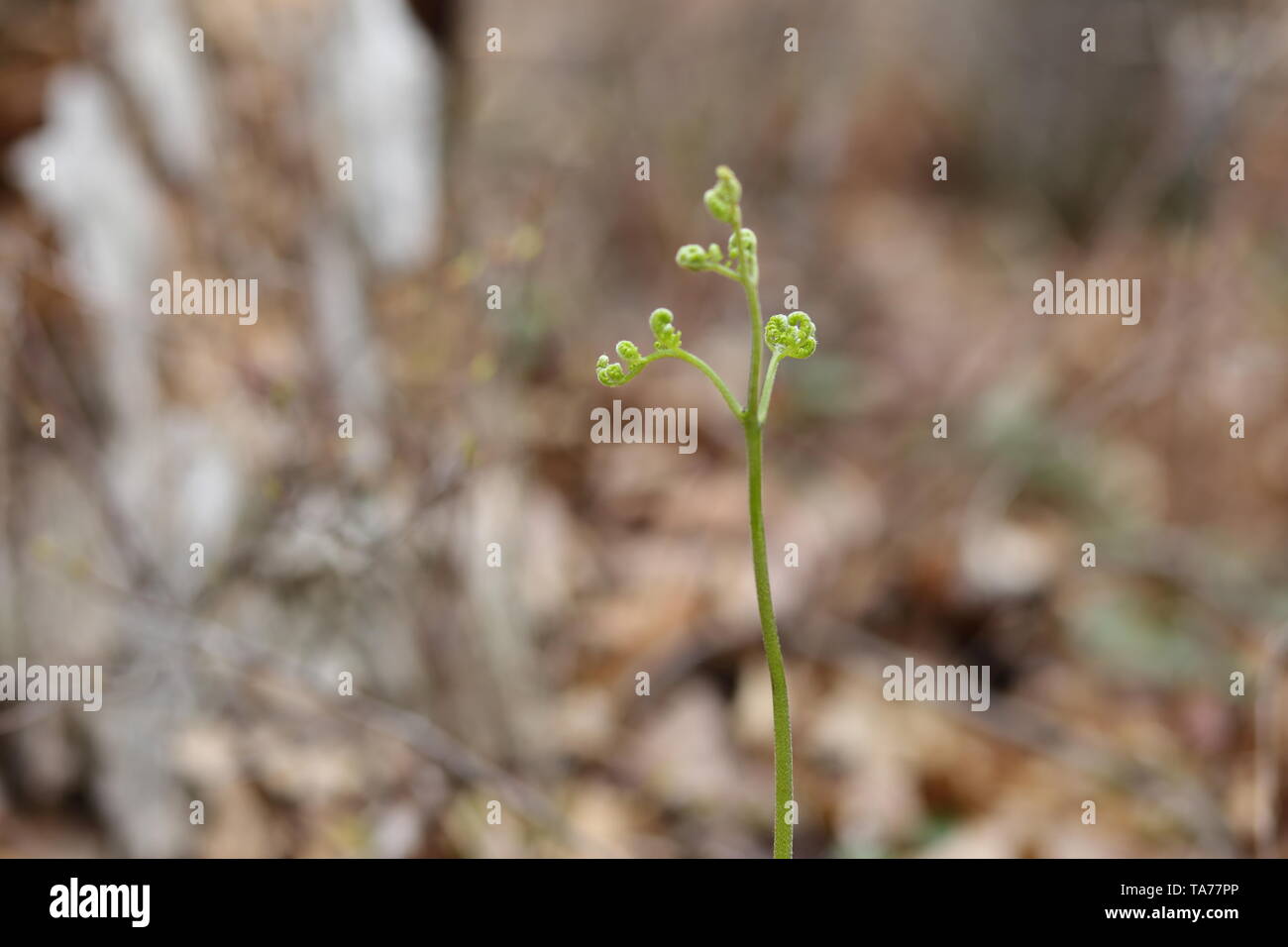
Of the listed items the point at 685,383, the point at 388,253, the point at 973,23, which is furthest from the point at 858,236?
the point at 388,253

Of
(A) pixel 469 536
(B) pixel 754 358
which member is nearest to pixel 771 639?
(B) pixel 754 358

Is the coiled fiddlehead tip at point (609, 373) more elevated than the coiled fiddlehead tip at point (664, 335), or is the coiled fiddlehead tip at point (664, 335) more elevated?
the coiled fiddlehead tip at point (664, 335)
